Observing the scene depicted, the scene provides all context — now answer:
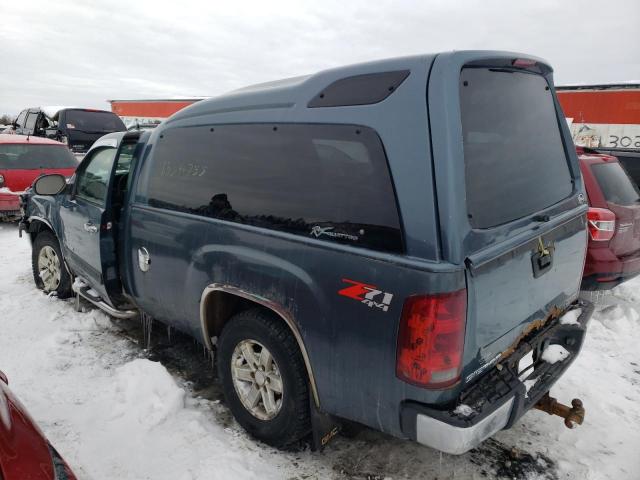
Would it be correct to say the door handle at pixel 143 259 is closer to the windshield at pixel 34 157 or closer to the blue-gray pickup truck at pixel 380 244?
the blue-gray pickup truck at pixel 380 244

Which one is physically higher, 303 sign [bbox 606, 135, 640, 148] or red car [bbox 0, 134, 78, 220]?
303 sign [bbox 606, 135, 640, 148]

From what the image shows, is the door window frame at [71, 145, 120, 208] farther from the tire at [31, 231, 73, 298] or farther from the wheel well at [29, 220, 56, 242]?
the wheel well at [29, 220, 56, 242]

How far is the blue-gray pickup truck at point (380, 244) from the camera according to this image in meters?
1.95

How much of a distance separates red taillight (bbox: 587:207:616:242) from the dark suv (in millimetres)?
12776

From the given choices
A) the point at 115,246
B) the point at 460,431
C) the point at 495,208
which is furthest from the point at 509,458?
the point at 115,246

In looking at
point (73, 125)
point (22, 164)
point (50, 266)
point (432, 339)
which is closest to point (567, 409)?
point (432, 339)

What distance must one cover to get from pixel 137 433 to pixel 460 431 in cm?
201

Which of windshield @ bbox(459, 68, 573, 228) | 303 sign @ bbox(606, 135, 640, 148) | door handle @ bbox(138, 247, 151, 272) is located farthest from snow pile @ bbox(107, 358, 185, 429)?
303 sign @ bbox(606, 135, 640, 148)

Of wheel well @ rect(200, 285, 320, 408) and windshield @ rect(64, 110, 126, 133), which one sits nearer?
wheel well @ rect(200, 285, 320, 408)

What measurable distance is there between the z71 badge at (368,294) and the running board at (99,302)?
8.45 ft

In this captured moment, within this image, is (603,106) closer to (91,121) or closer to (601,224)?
(601,224)

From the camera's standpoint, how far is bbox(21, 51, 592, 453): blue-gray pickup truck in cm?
195

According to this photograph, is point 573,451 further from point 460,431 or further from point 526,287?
point 460,431

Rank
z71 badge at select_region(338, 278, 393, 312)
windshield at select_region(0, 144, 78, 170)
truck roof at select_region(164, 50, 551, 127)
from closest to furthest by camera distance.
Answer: z71 badge at select_region(338, 278, 393, 312) < truck roof at select_region(164, 50, 551, 127) < windshield at select_region(0, 144, 78, 170)
